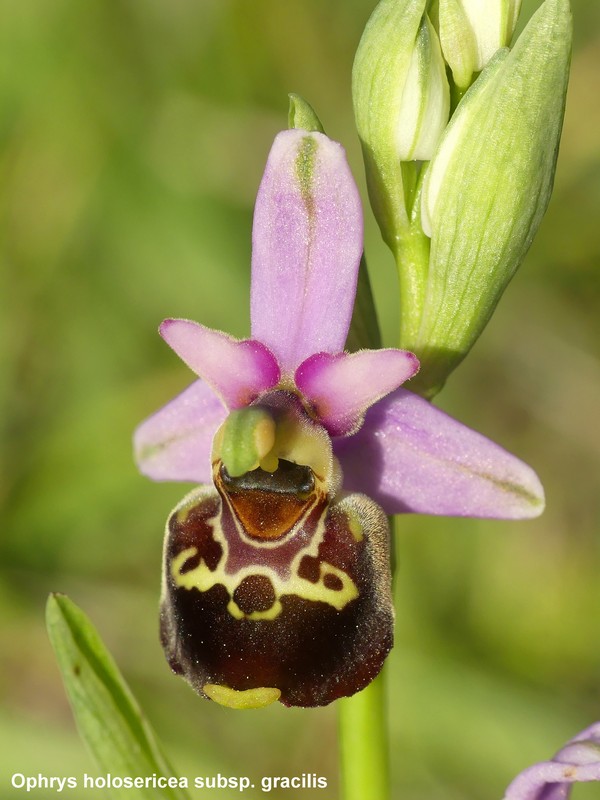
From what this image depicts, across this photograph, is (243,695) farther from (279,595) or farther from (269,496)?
(269,496)

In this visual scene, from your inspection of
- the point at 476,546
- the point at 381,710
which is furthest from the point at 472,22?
the point at 476,546

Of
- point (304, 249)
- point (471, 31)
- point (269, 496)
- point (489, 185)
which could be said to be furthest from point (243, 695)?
point (471, 31)

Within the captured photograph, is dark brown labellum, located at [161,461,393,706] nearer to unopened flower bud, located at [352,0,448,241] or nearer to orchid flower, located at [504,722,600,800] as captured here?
orchid flower, located at [504,722,600,800]

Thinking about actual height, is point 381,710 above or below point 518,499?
below

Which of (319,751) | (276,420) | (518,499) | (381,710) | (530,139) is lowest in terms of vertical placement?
(319,751)

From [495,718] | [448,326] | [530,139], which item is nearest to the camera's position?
[530,139]

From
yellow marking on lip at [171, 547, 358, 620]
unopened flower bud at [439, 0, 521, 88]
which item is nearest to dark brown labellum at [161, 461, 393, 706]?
yellow marking on lip at [171, 547, 358, 620]

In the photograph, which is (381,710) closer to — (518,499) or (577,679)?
(518,499)

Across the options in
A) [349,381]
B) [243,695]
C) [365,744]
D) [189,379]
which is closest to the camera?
[243,695]
